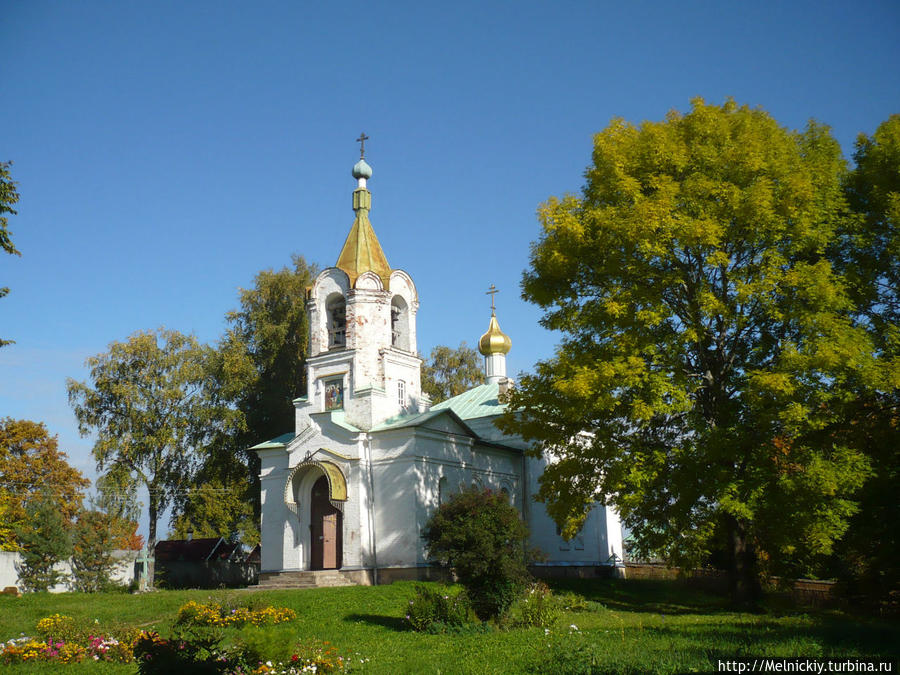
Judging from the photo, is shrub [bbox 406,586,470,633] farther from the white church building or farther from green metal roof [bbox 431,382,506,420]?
green metal roof [bbox 431,382,506,420]

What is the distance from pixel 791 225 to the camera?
1502cm

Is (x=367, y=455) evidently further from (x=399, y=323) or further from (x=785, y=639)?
(x=785, y=639)

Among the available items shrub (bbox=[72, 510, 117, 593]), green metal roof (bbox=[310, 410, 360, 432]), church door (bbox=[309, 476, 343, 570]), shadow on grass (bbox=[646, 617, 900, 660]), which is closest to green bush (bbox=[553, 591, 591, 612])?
shadow on grass (bbox=[646, 617, 900, 660])

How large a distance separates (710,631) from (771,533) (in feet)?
14.0

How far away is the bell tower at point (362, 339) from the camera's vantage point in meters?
23.4

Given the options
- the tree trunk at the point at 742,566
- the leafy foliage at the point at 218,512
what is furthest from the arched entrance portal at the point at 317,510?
the tree trunk at the point at 742,566

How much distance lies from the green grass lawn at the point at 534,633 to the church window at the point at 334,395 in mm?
7004

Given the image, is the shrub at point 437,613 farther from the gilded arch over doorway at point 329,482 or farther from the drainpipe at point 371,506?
the gilded arch over doorway at point 329,482

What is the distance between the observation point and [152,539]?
2720 centimetres

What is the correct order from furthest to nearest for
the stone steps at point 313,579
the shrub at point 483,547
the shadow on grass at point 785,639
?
the stone steps at point 313,579, the shrub at point 483,547, the shadow on grass at point 785,639

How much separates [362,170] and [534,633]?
1891 cm

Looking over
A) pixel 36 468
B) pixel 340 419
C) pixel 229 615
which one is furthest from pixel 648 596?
pixel 36 468

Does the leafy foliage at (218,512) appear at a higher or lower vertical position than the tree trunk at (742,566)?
higher

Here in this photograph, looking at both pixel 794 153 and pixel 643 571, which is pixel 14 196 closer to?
pixel 794 153
